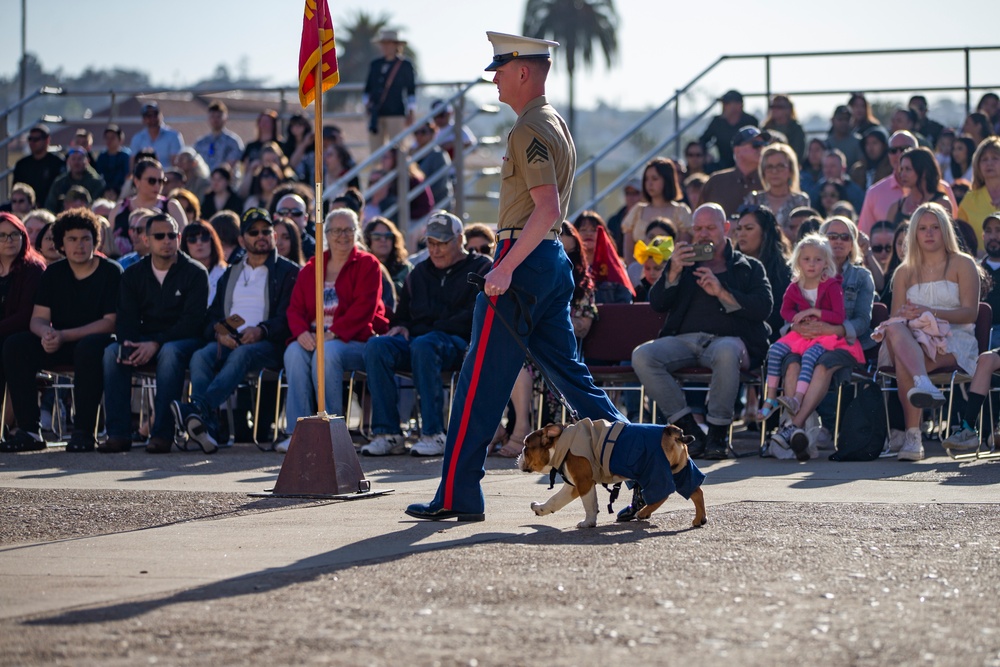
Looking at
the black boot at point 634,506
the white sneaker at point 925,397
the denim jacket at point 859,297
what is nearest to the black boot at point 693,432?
the denim jacket at point 859,297

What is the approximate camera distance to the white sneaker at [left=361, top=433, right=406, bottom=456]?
Answer: 1129 cm

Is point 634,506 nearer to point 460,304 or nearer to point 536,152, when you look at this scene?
point 536,152

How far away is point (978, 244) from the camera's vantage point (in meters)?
13.3

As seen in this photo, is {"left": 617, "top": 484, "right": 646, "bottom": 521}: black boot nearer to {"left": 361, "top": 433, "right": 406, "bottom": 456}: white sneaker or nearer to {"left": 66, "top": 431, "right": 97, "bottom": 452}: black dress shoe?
{"left": 361, "top": 433, "right": 406, "bottom": 456}: white sneaker

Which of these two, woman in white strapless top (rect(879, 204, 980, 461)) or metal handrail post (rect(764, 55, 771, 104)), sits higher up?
metal handrail post (rect(764, 55, 771, 104))

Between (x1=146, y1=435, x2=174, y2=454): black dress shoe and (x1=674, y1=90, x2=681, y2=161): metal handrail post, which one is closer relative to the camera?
(x1=146, y1=435, x2=174, y2=454): black dress shoe

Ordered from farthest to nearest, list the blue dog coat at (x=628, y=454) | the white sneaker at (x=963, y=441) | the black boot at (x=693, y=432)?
the black boot at (x=693, y=432), the white sneaker at (x=963, y=441), the blue dog coat at (x=628, y=454)

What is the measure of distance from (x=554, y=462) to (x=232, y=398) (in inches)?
236

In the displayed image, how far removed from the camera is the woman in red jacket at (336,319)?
38.4 feet

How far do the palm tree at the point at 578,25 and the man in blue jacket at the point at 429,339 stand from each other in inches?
2605

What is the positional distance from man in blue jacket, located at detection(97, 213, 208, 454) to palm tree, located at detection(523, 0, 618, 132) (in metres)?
65.8

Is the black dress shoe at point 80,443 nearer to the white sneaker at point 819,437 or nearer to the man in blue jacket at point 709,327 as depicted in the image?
the man in blue jacket at point 709,327

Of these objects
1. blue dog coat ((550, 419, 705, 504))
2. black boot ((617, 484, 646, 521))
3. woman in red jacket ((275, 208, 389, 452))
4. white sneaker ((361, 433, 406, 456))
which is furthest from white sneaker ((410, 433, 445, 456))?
A: blue dog coat ((550, 419, 705, 504))

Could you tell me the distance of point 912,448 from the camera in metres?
10.5
